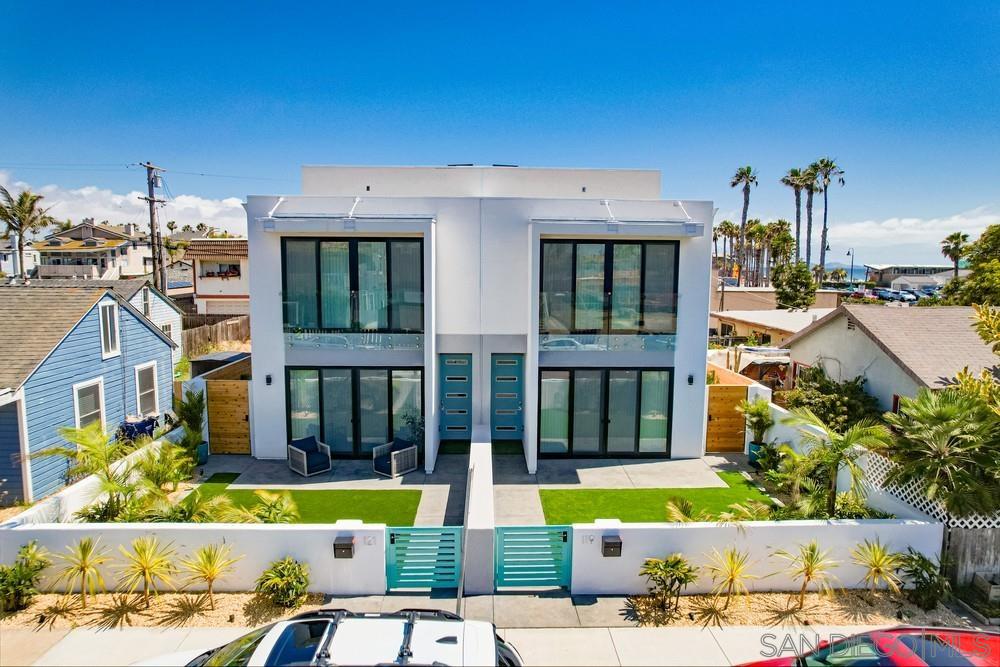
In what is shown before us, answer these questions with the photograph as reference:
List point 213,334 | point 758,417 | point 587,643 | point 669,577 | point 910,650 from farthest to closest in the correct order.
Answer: point 213,334 < point 758,417 < point 669,577 < point 587,643 < point 910,650

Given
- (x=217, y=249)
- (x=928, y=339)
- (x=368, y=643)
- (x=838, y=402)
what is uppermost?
(x=217, y=249)

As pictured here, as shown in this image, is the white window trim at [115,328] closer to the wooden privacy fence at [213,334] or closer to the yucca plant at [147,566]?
the yucca plant at [147,566]

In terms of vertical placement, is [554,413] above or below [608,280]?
below

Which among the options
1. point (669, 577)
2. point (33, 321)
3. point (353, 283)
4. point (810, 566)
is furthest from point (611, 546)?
point (33, 321)

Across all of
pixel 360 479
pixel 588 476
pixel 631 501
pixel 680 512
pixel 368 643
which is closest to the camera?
pixel 368 643

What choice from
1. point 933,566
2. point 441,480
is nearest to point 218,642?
point 441,480

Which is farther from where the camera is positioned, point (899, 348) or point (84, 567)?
point (899, 348)

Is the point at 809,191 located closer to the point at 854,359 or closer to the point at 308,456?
the point at 854,359
